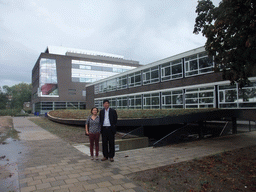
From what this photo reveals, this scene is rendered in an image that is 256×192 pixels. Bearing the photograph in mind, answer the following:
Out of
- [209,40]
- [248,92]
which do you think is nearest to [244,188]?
[209,40]

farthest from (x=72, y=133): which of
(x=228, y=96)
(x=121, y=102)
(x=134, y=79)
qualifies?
(x=121, y=102)

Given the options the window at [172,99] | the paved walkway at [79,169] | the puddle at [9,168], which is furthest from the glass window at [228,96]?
the puddle at [9,168]

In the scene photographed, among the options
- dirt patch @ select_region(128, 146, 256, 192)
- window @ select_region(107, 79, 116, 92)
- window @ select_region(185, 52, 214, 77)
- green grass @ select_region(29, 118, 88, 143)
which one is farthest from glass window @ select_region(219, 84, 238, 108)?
window @ select_region(107, 79, 116, 92)

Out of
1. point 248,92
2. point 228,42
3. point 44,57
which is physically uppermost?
point 44,57

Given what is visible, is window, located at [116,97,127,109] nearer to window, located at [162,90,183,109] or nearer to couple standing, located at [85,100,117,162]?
window, located at [162,90,183,109]

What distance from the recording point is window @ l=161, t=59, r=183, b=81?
2202 centimetres

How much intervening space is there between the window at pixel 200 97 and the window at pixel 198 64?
5.48ft

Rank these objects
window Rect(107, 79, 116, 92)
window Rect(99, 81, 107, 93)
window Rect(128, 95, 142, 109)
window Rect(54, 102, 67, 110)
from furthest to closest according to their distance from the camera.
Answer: window Rect(54, 102, 67, 110) → window Rect(99, 81, 107, 93) → window Rect(107, 79, 116, 92) → window Rect(128, 95, 142, 109)

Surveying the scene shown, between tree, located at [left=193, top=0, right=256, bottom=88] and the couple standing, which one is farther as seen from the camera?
tree, located at [left=193, top=0, right=256, bottom=88]

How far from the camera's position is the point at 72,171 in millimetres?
4832

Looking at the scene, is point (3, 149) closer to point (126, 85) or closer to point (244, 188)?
point (244, 188)

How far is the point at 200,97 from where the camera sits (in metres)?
19.6

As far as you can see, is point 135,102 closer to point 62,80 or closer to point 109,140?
point 109,140

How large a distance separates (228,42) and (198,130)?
4.88m
